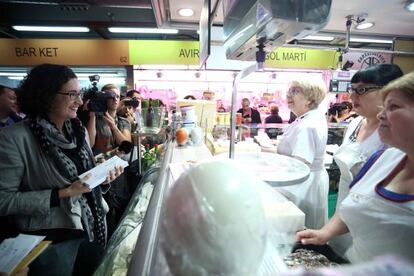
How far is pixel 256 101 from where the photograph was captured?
6.25 meters

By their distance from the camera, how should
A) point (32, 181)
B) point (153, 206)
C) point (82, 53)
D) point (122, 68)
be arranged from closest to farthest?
point (153, 206) → point (32, 181) → point (82, 53) → point (122, 68)

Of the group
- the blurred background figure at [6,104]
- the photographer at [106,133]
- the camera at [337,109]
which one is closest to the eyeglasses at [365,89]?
the photographer at [106,133]

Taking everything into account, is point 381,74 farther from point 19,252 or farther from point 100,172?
point 19,252

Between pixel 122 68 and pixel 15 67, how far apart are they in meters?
1.92

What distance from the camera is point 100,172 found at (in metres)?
1.49

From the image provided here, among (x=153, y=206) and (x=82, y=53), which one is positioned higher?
(x=82, y=53)

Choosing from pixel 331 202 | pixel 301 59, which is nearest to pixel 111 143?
pixel 331 202

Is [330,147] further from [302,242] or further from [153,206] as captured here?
[153,206]

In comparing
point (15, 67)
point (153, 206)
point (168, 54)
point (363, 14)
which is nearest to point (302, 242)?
point (153, 206)

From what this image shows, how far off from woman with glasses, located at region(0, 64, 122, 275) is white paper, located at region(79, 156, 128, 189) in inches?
1.2

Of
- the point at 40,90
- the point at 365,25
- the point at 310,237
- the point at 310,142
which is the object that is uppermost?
the point at 365,25

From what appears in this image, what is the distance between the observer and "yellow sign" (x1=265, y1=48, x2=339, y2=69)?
17.3 feet

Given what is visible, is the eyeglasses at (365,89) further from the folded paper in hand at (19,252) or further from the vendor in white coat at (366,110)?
the folded paper in hand at (19,252)

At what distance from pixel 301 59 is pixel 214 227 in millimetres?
5562
